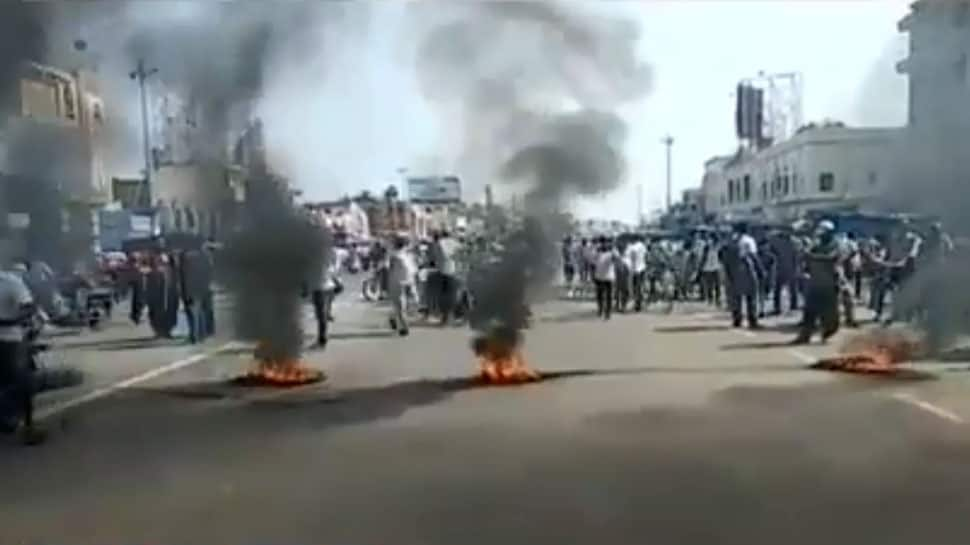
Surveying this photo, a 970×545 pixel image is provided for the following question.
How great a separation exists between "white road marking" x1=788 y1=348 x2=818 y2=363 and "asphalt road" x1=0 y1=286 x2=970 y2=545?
0.11 m

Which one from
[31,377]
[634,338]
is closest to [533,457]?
[31,377]

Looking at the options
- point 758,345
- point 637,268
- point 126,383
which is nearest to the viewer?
point 126,383

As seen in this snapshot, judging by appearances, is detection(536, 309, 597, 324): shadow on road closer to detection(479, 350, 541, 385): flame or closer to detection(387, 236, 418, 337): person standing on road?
detection(387, 236, 418, 337): person standing on road

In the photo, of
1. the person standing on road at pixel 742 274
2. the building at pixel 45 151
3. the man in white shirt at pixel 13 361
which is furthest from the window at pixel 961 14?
the building at pixel 45 151

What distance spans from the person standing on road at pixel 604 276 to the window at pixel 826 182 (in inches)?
338

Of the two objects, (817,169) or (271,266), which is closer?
(817,169)

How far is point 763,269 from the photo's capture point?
2058 cm

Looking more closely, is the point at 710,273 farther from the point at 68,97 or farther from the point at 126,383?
the point at 68,97

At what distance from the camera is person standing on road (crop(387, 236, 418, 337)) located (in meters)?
19.2

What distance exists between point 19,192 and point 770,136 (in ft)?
24.9

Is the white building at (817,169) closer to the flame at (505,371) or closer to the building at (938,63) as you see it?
the building at (938,63)

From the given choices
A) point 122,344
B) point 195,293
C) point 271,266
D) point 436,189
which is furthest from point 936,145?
point 122,344

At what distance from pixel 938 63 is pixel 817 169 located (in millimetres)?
2253

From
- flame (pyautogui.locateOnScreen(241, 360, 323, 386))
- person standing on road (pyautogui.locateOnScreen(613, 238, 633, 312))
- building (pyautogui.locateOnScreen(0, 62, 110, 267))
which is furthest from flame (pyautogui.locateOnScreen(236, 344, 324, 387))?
person standing on road (pyautogui.locateOnScreen(613, 238, 633, 312))
